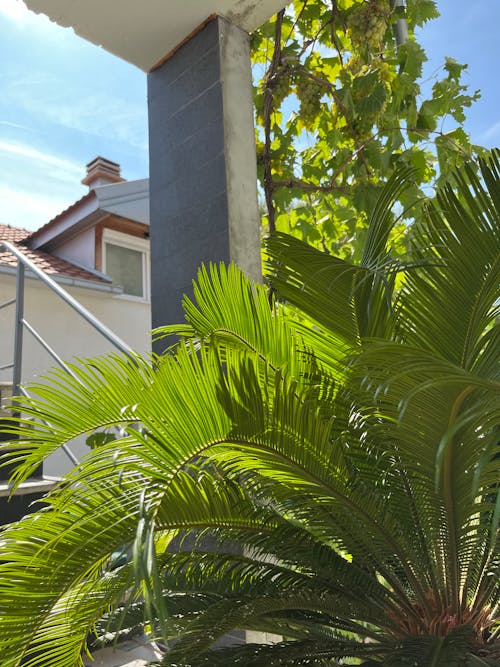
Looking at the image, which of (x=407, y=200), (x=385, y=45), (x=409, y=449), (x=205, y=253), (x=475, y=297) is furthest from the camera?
(x=385, y=45)

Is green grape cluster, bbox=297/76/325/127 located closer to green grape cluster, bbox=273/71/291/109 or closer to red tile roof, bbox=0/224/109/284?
green grape cluster, bbox=273/71/291/109

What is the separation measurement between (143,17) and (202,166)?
2.16 feet

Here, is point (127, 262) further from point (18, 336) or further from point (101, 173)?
point (18, 336)

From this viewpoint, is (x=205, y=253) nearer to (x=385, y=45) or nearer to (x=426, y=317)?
(x=426, y=317)

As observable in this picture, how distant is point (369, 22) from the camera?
3072 mm

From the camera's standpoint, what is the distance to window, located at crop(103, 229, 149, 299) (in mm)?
9602

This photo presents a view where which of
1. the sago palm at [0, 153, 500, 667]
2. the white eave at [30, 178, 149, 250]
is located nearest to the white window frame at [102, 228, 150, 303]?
the white eave at [30, 178, 149, 250]

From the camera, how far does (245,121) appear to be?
8.36ft

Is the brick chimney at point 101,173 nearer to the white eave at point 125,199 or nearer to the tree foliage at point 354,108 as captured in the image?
the white eave at point 125,199

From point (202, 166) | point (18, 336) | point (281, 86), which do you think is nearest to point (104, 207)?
point (18, 336)

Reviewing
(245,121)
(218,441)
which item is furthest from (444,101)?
(218,441)

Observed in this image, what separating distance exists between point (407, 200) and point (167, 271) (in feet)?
4.22

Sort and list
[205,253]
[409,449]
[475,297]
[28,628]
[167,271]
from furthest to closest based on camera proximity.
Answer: [167,271], [205,253], [475,297], [409,449], [28,628]

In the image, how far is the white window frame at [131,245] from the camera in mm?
9477
